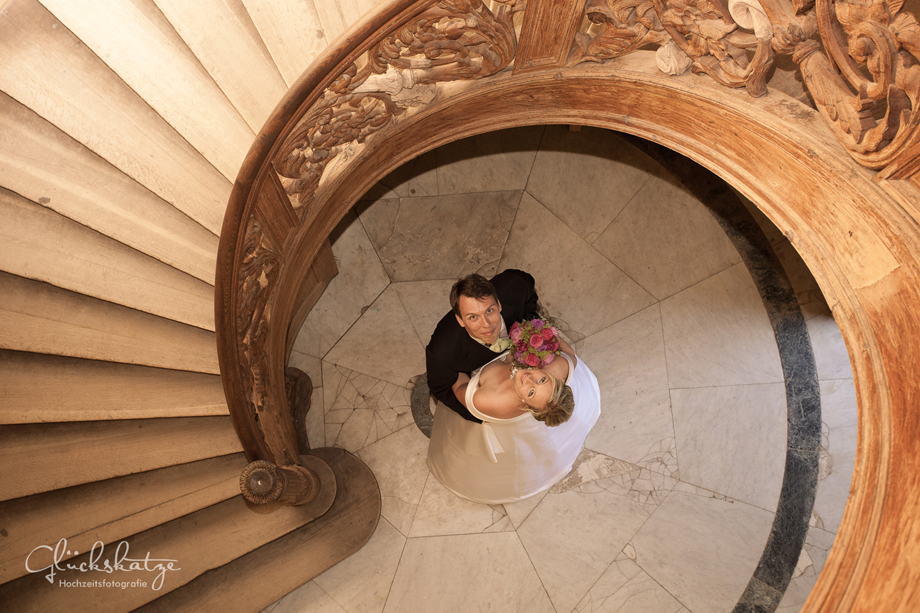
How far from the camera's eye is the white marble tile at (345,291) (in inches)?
222

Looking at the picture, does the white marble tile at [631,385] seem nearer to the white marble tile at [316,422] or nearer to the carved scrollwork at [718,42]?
the white marble tile at [316,422]

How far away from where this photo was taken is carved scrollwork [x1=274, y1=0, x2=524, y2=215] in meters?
2.89

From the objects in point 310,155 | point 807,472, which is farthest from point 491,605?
point 310,155

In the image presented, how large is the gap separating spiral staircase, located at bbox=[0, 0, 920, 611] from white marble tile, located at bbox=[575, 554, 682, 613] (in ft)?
8.97

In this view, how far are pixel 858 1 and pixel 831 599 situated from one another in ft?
8.07

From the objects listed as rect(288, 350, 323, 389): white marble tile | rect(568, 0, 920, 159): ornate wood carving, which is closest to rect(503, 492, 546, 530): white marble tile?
rect(288, 350, 323, 389): white marble tile

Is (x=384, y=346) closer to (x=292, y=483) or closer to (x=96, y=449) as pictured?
(x=292, y=483)

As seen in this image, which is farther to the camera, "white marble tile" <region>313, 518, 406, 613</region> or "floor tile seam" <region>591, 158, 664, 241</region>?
"floor tile seam" <region>591, 158, 664, 241</region>

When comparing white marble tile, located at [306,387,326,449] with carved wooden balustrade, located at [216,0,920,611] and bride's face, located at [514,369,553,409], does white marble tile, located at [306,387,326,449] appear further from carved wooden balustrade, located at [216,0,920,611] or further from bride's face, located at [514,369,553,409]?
bride's face, located at [514,369,553,409]

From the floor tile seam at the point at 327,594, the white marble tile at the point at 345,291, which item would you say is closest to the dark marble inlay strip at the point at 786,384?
the white marble tile at the point at 345,291

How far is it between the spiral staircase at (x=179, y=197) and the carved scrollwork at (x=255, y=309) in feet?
0.30

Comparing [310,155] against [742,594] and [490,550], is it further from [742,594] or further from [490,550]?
[742,594]

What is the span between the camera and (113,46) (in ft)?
10.7

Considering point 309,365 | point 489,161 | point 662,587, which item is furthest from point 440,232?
point 662,587
